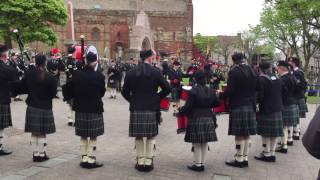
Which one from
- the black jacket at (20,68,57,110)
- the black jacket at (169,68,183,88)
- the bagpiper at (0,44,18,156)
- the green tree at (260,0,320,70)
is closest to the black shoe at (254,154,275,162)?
the black jacket at (20,68,57,110)

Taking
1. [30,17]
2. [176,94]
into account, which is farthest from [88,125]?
[30,17]

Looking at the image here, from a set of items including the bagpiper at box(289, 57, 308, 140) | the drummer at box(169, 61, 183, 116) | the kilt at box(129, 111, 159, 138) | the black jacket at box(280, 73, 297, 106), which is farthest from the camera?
the drummer at box(169, 61, 183, 116)

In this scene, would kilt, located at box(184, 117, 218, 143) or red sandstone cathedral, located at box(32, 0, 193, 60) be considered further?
red sandstone cathedral, located at box(32, 0, 193, 60)

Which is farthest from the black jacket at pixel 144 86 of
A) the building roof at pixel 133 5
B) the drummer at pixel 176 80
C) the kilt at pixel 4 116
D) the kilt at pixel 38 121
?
the building roof at pixel 133 5

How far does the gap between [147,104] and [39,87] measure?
6.51ft

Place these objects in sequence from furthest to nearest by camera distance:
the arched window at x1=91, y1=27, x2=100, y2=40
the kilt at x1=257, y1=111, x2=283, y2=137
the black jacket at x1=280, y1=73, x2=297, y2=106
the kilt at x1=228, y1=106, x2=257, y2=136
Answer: the arched window at x1=91, y1=27, x2=100, y2=40, the black jacket at x1=280, y1=73, x2=297, y2=106, the kilt at x1=257, y1=111, x2=283, y2=137, the kilt at x1=228, y1=106, x2=257, y2=136

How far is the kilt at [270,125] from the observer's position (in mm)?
7426

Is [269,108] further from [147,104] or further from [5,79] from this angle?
[5,79]

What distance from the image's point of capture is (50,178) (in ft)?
19.8

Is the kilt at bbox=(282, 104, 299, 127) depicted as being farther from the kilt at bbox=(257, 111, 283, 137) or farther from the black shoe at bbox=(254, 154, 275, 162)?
the black shoe at bbox=(254, 154, 275, 162)

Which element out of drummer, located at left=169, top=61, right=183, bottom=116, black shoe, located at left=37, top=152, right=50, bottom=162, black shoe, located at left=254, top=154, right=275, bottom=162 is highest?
drummer, located at left=169, top=61, right=183, bottom=116

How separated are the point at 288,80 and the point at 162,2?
5601 cm

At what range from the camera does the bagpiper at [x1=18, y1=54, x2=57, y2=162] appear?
6895mm

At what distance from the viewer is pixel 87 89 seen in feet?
21.6
